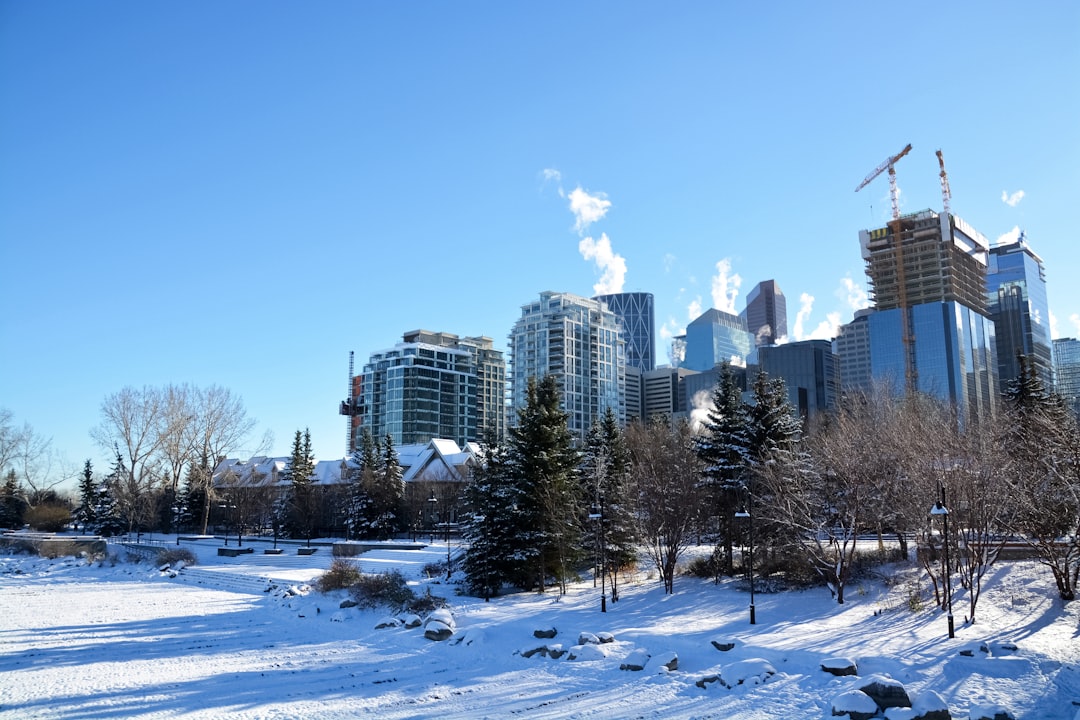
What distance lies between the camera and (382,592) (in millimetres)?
25172

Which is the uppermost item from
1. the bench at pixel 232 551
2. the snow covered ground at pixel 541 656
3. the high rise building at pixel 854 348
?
the high rise building at pixel 854 348

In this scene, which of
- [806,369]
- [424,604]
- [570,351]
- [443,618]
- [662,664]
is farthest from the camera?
[806,369]

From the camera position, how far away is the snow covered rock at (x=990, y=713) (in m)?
12.2

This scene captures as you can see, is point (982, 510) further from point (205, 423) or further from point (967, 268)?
point (967, 268)

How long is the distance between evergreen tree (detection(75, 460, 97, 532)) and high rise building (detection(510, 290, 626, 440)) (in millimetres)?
88652

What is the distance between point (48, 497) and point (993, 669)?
3549 inches

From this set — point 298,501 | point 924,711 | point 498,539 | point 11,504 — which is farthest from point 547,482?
point 11,504

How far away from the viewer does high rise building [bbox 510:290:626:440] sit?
504 feet

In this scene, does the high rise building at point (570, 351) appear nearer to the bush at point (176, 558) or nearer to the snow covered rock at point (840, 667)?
the bush at point (176, 558)

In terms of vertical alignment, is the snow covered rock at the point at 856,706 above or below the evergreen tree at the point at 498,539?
below

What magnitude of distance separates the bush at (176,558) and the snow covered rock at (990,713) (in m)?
39.0

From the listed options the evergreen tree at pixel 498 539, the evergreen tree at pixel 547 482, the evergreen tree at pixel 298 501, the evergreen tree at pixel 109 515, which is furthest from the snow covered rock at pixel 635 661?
the evergreen tree at pixel 109 515

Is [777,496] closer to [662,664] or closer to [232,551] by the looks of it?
[662,664]

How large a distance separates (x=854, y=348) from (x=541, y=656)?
18078 cm
